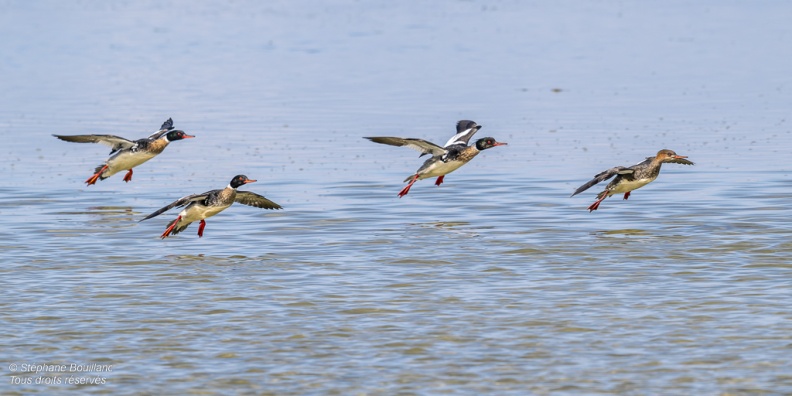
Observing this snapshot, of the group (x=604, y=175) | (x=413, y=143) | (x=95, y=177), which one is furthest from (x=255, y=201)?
(x=604, y=175)

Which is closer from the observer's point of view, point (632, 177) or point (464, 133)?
point (632, 177)

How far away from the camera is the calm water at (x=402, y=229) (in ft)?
43.9

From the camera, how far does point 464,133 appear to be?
26250mm

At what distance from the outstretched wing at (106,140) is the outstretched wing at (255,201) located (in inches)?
158

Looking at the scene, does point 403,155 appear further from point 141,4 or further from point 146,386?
point 141,4

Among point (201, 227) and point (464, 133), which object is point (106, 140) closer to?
point (201, 227)

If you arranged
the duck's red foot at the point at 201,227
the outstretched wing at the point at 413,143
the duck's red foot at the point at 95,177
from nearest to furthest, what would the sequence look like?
the duck's red foot at the point at 201,227
the outstretched wing at the point at 413,143
the duck's red foot at the point at 95,177

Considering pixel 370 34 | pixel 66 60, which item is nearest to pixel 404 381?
pixel 66 60

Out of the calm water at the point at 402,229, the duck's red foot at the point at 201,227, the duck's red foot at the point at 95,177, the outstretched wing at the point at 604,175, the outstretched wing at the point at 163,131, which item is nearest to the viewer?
the calm water at the point at 402,229

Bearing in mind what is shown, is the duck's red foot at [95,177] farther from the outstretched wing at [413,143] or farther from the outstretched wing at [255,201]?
the outstretched wing at [413,143]

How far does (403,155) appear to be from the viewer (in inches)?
1190

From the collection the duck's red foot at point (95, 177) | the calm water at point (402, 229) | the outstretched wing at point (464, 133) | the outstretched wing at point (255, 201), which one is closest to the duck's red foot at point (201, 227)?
the calm water at point (402, 229)

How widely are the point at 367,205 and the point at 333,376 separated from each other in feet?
35.5

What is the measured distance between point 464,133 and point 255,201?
5.88m
